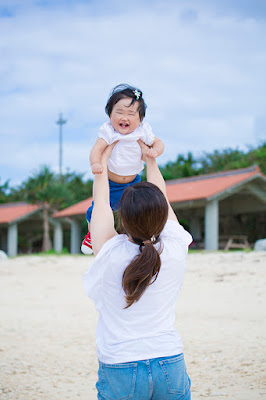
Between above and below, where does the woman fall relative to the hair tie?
below

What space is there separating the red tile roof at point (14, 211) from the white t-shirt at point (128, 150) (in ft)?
75.2

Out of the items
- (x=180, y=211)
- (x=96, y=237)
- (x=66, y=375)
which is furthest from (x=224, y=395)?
(x=180, y=211)

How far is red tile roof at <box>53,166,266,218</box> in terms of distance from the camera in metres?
19.3

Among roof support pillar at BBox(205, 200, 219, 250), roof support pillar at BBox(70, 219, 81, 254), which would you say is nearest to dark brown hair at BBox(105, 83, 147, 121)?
roof support pillar at BBox(205, 200, 219, 250)

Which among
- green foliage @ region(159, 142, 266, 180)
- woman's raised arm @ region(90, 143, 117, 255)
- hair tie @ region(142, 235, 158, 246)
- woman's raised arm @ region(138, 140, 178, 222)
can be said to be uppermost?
green foliage @ region(159, 142, 266, 180)

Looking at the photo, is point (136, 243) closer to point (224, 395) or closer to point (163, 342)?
point (163, 342)

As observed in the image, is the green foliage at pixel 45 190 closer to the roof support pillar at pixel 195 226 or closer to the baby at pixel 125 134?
the roof support pillar at pixel 195 226

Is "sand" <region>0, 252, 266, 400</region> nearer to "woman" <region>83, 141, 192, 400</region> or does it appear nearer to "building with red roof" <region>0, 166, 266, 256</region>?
"woman" <region>83, 141, 192, 400</region>

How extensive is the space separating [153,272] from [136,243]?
0.15 meters

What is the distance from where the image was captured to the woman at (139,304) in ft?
6.42

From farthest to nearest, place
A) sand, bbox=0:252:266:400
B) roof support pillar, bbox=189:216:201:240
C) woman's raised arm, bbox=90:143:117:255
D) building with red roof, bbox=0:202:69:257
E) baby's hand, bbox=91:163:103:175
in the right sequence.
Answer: building with red roof, bbox=0:202:69:257 < roof support pillar, bbox=189:216:201:240 < sand, bbox=0:252:266:400 < baby's hand, bbox=91:163:103:175 < woman's raised arm, bbox=90:143:117:255

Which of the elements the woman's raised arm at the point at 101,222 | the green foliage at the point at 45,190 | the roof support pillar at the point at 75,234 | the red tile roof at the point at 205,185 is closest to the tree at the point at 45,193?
the green foliage at the point at 45,190

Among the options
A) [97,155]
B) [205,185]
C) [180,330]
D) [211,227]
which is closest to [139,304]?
[97,155]

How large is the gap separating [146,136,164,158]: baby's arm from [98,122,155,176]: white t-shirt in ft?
0.11
